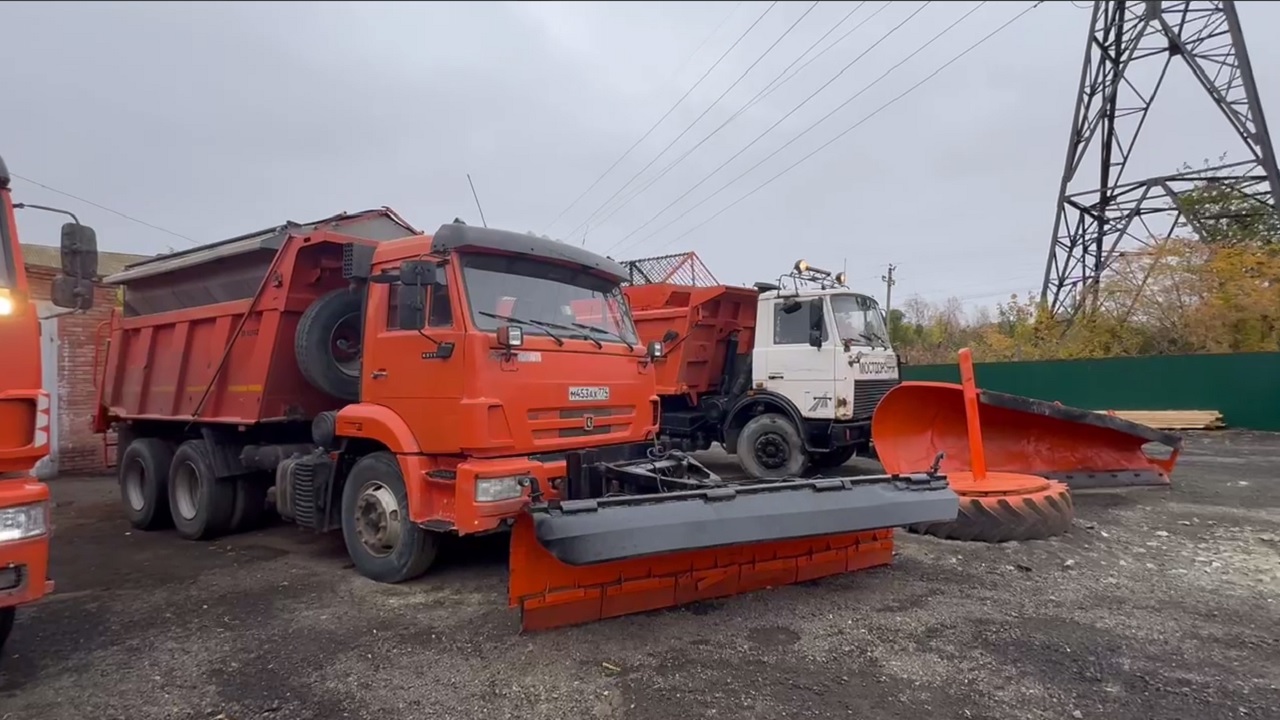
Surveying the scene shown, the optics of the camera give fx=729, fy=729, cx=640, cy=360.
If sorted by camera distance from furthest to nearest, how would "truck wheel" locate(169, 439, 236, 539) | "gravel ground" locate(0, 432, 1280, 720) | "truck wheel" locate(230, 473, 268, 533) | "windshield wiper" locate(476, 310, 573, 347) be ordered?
"truck wheel" locate(230, 473, 268, 533)
"truck wheel" locate(169, 439, 236, 539)
"windshield wiper" locate(476, 310, 573, 347)
"gravel ground" locate(0, 432, 1280, 720)

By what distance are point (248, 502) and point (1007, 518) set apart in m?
6.88

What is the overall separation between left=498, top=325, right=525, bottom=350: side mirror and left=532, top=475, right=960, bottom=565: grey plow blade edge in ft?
4.11

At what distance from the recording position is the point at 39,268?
1027 cm

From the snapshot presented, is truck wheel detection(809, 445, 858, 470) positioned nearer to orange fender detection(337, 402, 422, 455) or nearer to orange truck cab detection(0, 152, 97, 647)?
orange fender detection(337, 402, 422, 455)

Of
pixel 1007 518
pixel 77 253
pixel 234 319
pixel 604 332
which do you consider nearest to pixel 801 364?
pixel 1007 518

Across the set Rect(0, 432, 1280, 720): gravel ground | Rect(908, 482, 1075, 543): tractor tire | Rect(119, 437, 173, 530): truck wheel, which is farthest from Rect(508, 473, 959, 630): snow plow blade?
Rect(119, 437, 173, 530): truck wheel

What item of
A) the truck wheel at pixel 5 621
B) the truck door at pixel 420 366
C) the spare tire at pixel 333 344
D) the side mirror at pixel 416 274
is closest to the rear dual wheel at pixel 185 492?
the spare tire at pixel 333 344

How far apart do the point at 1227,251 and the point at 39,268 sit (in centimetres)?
2279

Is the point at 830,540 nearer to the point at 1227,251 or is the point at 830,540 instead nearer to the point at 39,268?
the point at 39,268

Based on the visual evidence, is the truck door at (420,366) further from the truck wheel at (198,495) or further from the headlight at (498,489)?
the truck wheel at (198,495)

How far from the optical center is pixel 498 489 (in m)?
4.47

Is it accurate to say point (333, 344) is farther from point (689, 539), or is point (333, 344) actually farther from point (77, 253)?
point (689, 539)

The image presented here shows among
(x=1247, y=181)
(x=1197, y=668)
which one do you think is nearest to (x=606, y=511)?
(x=1197, y=668)

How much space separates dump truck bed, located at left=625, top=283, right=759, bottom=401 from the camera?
1008 cm
